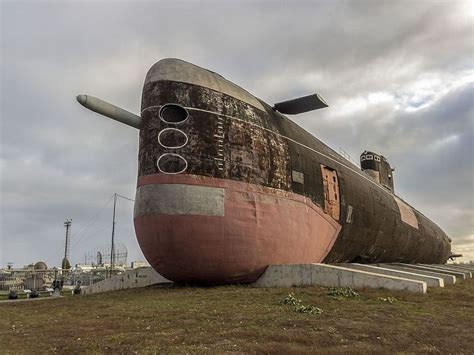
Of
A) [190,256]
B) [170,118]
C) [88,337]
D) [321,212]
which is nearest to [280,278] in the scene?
[190,256]

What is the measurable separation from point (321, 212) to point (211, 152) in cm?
851

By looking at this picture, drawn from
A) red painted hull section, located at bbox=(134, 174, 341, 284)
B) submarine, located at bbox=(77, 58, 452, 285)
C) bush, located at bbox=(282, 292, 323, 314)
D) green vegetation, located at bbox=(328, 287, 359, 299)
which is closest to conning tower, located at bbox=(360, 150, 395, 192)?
submarine, located at bbox=(77, 58, 452, 285)

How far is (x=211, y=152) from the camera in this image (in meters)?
19.7

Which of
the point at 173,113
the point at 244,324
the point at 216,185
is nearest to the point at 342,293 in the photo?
the point at 244,324

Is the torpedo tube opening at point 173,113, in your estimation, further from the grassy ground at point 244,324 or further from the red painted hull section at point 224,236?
the grassy ground at point 244,324

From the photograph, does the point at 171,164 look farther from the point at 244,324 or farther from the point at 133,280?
the point at 133,280

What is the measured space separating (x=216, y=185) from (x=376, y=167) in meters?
31.4

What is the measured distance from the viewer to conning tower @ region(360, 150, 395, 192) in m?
45.8

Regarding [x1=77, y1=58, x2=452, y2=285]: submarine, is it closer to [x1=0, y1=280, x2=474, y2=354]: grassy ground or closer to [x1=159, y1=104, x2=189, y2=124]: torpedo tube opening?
[x1=159, y1=104, x2=189, y2=124]: torpedo tube opening

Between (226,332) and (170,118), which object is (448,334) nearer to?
(226,332)

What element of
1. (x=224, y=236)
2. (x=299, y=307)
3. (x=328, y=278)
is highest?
(x=224, y=236)

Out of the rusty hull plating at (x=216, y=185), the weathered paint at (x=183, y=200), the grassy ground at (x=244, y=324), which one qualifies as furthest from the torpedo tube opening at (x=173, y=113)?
the grassy ground at (x=244, y=324)

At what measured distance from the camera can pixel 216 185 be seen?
19.4 meters

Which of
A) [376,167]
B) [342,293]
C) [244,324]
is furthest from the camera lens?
[376,167]
